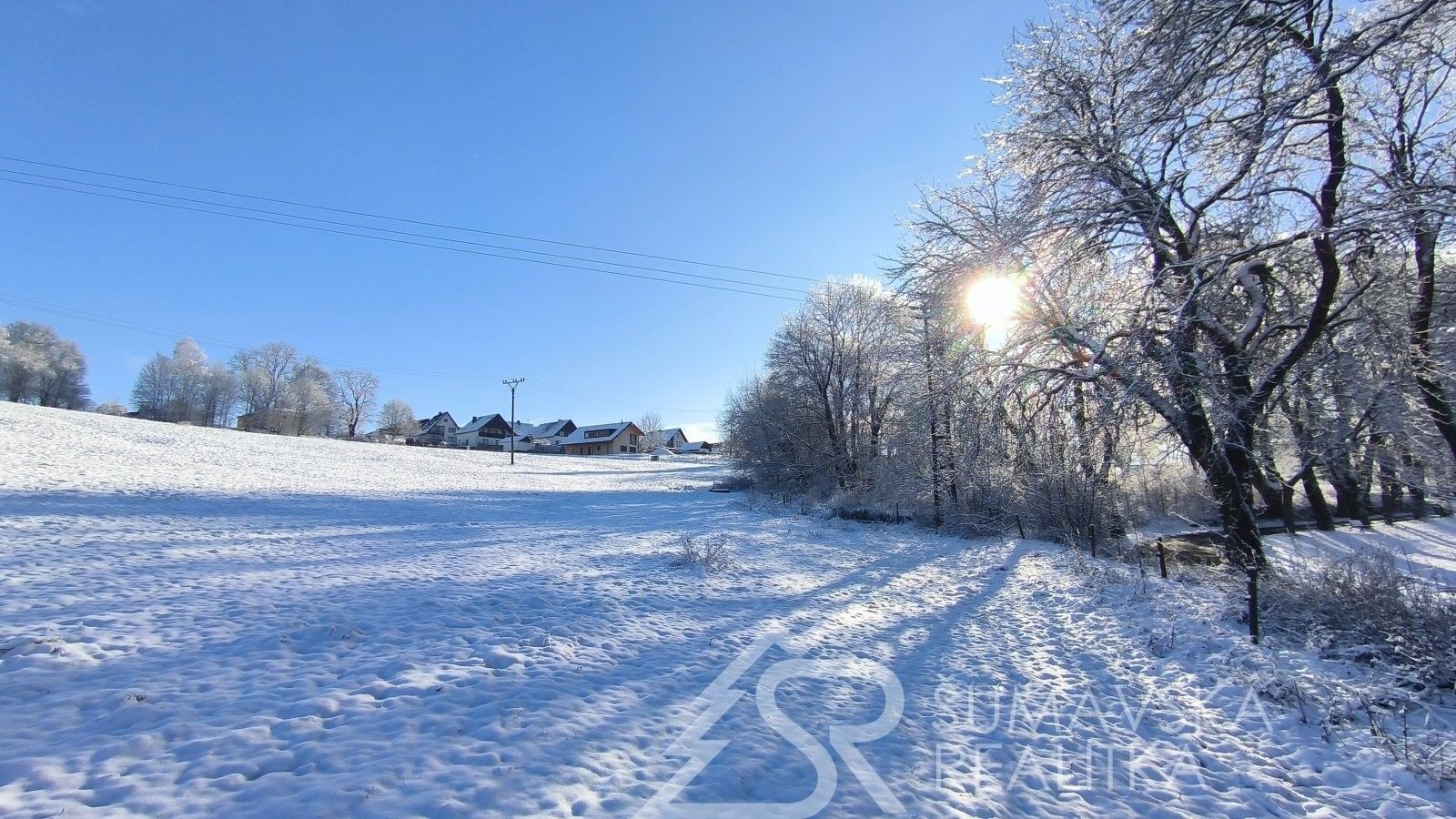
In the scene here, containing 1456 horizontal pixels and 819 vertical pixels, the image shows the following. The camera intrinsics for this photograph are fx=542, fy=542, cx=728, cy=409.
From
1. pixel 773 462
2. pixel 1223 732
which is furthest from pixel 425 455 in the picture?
pixel 1223 732

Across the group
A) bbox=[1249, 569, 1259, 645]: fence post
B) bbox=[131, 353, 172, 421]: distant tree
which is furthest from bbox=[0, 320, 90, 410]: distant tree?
bbox=[1249, 569, 1259, 645]: fence post

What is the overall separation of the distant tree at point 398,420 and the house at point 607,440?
2442cm

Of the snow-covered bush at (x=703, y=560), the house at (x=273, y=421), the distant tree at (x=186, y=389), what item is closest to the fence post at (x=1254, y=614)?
the snow-covered bush at (x=703, y=560)

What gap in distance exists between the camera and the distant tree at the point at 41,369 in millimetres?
49844

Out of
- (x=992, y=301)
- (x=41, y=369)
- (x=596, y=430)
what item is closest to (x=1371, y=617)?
(x=992, y=301)

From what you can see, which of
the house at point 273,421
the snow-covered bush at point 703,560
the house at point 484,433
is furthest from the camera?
the house at point 484,433

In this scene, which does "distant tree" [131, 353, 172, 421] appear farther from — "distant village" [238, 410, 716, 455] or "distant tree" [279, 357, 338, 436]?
"distant village" [238, 410, 716, 455]

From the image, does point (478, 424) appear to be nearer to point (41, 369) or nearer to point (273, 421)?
point (273, 421)

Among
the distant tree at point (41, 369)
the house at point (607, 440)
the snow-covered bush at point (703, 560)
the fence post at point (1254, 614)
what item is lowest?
the snow-covered bush at point (703, 560)

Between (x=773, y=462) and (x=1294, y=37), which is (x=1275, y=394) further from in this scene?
(x=773, y=462)

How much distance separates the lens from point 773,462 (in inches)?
1315

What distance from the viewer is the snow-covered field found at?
11.3ft

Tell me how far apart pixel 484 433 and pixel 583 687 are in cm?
9653

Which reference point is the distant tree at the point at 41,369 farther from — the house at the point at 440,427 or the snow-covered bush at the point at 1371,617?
the snow-covered bush at the point at 1371,617
